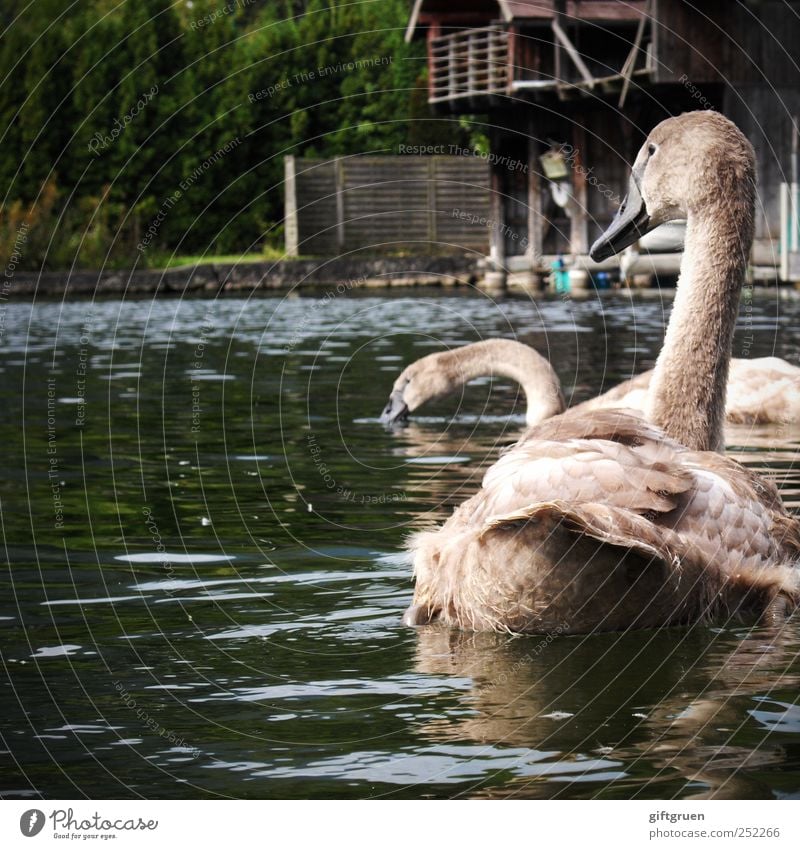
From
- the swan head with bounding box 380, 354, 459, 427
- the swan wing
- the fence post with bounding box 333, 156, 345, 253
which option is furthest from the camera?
the fence post with bounding box 333, 156, 345, 253

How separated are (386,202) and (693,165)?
119 feet

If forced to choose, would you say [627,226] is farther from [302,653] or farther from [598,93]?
[598,93]

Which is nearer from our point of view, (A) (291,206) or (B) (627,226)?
Answer: (B) (627,226)

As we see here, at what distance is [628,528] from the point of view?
177 inches

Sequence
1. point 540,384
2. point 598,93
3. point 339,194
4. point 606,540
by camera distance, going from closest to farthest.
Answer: point 606,540 → point 540,384 → point 598,93 → point 339,194

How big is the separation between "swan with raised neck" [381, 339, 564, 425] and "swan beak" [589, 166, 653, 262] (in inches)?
123

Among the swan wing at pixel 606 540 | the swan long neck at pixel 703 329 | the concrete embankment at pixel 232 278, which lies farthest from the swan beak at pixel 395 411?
the concrete embankment at pixel 232 278

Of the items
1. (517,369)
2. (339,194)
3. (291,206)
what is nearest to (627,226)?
(517,369)

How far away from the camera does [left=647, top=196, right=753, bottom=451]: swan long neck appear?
6012 millimetres

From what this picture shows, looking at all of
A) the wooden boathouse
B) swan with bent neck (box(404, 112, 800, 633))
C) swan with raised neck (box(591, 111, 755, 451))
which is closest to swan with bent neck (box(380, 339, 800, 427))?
swan with raised neck (box(591, 111, 755, 451))

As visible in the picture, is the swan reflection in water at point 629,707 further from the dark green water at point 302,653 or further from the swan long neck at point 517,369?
the swan long neck at point 517,369

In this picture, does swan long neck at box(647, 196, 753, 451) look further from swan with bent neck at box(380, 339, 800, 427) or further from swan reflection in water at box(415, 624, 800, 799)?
swan with bent neck at box(380, 339, 800, 427)

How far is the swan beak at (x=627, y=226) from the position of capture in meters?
6.69

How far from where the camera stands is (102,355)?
18625mm
